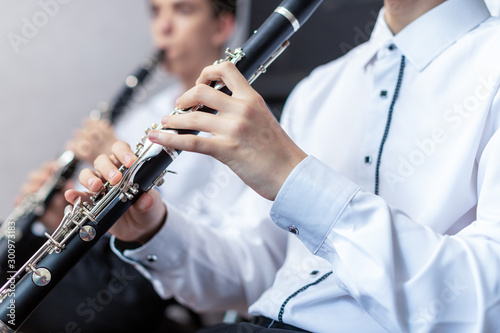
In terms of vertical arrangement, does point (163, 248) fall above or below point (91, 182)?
below

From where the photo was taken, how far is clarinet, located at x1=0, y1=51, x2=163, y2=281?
1170mm

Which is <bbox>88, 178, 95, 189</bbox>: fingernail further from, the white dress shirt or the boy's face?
the boy's face

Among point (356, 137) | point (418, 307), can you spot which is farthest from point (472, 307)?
point (356, 137)

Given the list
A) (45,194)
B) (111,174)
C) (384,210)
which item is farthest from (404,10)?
(45,194)

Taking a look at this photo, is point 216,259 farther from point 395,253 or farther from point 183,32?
point 183,32

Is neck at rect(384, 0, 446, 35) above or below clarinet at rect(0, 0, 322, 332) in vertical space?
below

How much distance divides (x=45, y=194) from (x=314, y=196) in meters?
0.93

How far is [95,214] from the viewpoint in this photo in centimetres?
72

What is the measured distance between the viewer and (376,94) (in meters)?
0.86

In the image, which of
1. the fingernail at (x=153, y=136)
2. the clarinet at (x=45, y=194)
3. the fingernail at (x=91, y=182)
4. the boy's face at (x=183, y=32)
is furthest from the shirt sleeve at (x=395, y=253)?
the boy's face at (x=183, y=32)

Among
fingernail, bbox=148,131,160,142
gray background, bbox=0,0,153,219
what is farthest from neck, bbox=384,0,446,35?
gray background, bbox=0,0,153,219

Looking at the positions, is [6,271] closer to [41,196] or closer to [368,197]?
[41,196]

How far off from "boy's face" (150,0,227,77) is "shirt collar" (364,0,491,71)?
3.31 feet

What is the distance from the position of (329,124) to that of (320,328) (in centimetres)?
39
